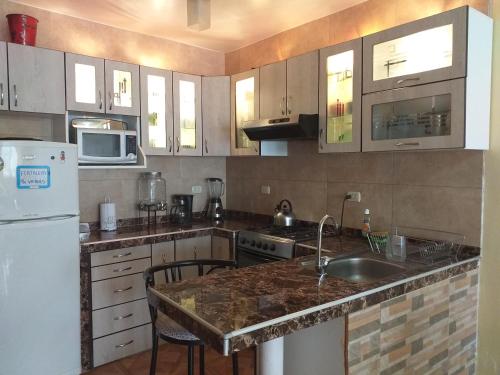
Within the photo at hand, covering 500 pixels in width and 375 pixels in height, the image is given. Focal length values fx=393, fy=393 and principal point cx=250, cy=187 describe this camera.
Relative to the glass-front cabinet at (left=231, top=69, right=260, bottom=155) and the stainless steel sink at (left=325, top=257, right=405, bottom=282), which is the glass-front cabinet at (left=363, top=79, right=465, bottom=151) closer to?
the stainless steel sink at (left=325, top=257, right=405, bottom=282)

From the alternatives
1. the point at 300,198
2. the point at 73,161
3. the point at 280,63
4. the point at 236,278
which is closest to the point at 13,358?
the point at 73,161

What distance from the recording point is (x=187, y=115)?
3596mm

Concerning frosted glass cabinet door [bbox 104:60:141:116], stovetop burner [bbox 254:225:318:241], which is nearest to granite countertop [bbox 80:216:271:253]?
stovetop burner [bbox 254:225:318:241]

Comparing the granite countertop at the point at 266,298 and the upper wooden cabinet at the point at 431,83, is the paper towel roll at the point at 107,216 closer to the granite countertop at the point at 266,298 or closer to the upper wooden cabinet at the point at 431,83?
the granite countertop at the point at 266,298

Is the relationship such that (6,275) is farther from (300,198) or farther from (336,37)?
(336,37)

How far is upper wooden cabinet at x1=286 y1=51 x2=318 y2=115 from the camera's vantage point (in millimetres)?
2869

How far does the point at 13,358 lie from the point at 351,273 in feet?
7.00

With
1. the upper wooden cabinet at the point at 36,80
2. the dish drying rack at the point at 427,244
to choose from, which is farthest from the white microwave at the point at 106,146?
the dish drying rack at the point at 427,244

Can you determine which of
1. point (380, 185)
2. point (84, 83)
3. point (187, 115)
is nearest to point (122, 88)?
point (84, 83)

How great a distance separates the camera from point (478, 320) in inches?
92.4

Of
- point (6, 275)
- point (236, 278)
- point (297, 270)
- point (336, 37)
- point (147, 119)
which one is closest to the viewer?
point (236, 278)

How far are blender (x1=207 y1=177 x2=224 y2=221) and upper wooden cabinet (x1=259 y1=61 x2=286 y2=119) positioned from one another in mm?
1079

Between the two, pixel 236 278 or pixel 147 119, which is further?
pixel 147 119

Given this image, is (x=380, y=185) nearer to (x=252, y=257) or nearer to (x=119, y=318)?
(x=252, y=257)
